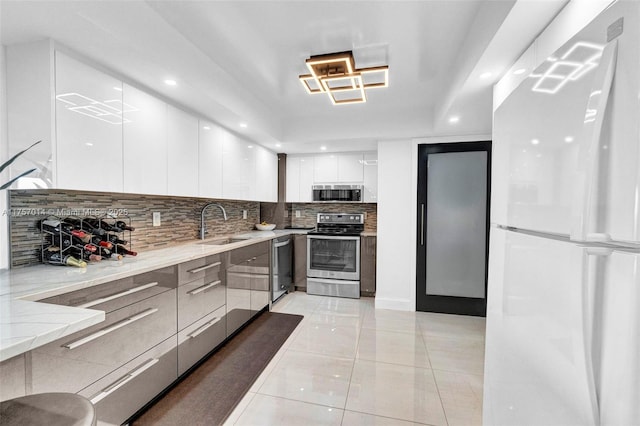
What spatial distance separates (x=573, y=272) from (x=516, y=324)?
404mm

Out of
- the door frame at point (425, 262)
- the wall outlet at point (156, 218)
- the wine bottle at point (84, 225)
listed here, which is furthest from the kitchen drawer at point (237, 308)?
the door frame at point (425, 262)

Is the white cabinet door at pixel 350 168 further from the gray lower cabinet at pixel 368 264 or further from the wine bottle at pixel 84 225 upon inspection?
the wine bottle at pixel 84 225

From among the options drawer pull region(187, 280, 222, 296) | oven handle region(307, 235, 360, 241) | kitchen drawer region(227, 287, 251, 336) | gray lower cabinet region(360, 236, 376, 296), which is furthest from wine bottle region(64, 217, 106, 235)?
gray lower cabinet region(360, 236, 376, 296)

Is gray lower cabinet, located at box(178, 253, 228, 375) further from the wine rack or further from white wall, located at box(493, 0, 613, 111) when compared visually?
white wall, located at box(493, 0, 613, 111)

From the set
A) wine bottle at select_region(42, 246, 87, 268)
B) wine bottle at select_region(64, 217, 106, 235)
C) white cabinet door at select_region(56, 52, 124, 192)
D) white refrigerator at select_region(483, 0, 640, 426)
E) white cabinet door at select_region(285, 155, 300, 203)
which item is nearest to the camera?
white refrigerator at select_region(483, 0, 640, 426)

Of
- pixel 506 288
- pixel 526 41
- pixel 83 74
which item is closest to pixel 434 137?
pixel 526 41

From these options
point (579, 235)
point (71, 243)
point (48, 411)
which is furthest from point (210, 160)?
point (579, 235)

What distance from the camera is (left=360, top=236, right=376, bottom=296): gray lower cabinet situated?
4.00 m

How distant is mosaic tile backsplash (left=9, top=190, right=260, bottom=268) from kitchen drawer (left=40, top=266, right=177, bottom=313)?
66 cm

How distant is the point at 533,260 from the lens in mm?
814

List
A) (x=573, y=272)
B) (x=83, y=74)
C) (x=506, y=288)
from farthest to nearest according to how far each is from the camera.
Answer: (x=83, y=74) < (x=506, y=288) < (x=573, y=272)

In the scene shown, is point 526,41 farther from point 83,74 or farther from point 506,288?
point 83,74

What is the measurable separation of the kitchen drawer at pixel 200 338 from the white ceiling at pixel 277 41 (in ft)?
6.03

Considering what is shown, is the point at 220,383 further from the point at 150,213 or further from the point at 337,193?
the point at 337,193
